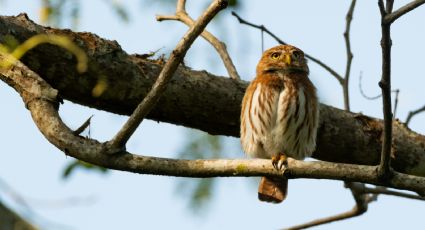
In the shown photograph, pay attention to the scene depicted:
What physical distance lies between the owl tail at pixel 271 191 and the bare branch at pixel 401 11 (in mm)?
2227

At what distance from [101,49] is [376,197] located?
7.74ft

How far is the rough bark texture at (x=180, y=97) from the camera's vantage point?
466cm

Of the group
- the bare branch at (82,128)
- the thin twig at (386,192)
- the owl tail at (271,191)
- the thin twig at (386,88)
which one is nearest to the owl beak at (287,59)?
the owl tail at (271,191)

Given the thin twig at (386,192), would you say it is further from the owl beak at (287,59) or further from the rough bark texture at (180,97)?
the owl beak at (287,59)

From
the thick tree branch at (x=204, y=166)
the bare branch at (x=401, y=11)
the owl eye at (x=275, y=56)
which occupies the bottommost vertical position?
the thick tree branch at (x=204, y=166)

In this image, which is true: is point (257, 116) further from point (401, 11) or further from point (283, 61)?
point (401, 11)

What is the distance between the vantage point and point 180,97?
5023 millimetres

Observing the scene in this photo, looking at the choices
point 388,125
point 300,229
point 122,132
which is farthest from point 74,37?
point 388,125

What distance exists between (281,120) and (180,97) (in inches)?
28.0

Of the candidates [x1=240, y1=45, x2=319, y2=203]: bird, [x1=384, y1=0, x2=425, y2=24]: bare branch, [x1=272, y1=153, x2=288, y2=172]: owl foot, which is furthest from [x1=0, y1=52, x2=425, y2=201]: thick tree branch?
[x1=240, y1=45, x2=319, y2=203]: bird

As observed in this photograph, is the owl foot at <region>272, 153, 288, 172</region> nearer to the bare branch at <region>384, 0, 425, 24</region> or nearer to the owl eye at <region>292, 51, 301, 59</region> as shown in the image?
the bare branch at <region>384, 0, 425, 24</region>

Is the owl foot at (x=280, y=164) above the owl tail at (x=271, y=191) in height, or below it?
below

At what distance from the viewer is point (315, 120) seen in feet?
16.6

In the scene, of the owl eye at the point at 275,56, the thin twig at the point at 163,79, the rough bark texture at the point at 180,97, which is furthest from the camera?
the owl eye at the point at 275,56
